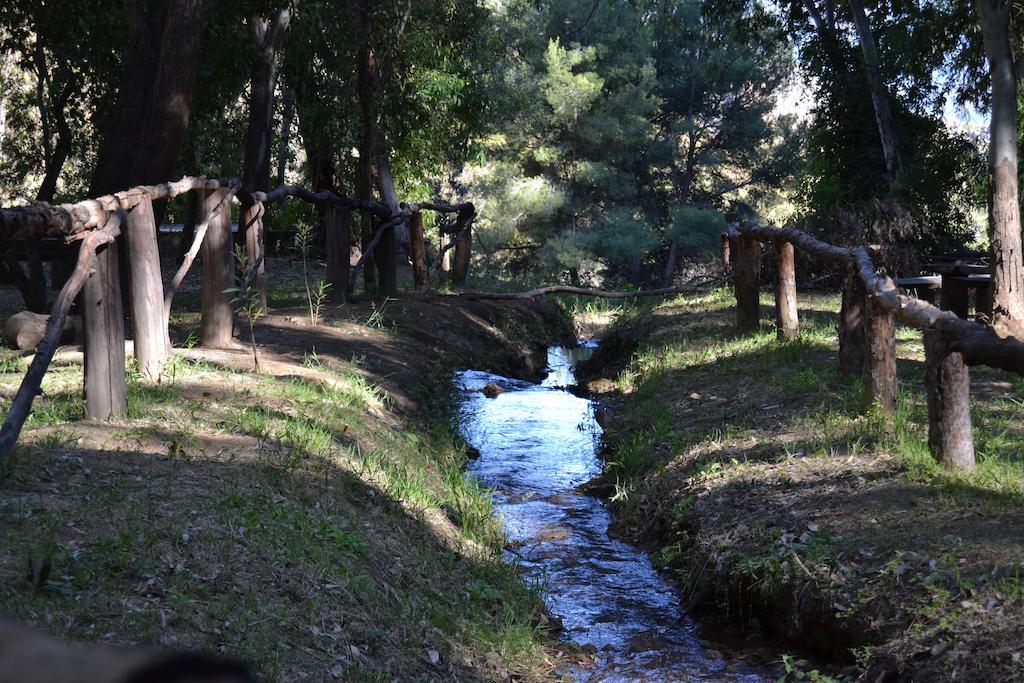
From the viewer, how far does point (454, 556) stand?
638 cm

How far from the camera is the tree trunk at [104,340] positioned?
5.93m

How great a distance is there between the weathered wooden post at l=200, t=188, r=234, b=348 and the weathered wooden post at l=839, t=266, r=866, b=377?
518cm

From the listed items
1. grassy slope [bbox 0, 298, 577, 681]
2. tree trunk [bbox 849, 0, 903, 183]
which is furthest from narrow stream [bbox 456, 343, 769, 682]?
tree trunk [bbox 849, 0, 903, 183]

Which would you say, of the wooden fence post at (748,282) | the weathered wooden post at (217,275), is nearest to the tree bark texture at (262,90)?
the weathered wooden post at (217,275)

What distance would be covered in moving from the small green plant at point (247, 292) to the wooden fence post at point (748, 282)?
5.71m

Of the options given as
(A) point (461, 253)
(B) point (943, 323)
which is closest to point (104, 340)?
(B) point (943, 323)

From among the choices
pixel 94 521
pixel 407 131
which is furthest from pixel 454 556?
pixel 407 131

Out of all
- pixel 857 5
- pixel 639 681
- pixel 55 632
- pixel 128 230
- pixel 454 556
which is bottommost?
pixel 639 681

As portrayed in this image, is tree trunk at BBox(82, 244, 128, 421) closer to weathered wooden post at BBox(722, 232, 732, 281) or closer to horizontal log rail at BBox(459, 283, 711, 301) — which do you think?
horizontal log rail at BBox(459, 283, 711, 301)

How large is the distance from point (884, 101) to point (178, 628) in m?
21.1

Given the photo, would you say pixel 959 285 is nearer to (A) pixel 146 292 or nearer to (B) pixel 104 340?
(A) pixel 146 292

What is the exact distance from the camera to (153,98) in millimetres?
11570

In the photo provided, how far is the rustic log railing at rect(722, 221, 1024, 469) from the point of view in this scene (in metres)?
5.16

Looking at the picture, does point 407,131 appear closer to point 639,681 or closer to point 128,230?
point 128,230
